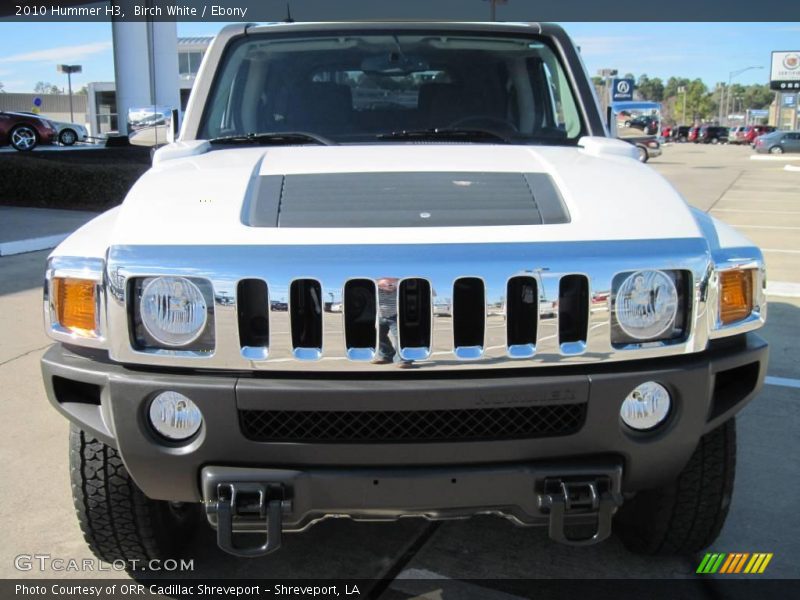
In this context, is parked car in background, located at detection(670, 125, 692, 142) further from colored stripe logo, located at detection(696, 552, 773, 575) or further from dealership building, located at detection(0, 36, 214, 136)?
colored stripe logo, located at detection(696, 552, 773, 575)

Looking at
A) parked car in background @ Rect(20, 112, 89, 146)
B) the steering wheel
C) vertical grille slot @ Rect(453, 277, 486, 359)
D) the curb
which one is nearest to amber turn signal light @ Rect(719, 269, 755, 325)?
vertical grille slot @ Rect(453, 277, 486, 359)

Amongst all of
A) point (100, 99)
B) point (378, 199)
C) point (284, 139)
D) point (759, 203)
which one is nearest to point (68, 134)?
point (759, 203)

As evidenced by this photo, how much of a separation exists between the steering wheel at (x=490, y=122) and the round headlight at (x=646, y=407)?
1.63 metres

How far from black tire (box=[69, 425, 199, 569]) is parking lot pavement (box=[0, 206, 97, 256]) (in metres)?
7.30

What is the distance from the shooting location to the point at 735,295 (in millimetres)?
2342

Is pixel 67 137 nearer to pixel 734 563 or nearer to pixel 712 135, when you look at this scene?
pixel 734 563

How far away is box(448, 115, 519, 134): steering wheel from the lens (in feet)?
11.5

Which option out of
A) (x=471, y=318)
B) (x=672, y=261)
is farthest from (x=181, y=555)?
(x=672, y=261)

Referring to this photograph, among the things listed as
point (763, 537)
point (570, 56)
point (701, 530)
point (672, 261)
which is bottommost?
point (763, 537)

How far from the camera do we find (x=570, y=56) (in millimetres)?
3623

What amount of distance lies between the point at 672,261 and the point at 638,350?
255 mm

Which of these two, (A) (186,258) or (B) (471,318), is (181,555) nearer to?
(A) (186,258)

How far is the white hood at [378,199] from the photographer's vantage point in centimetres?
215

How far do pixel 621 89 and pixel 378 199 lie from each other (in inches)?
2199
